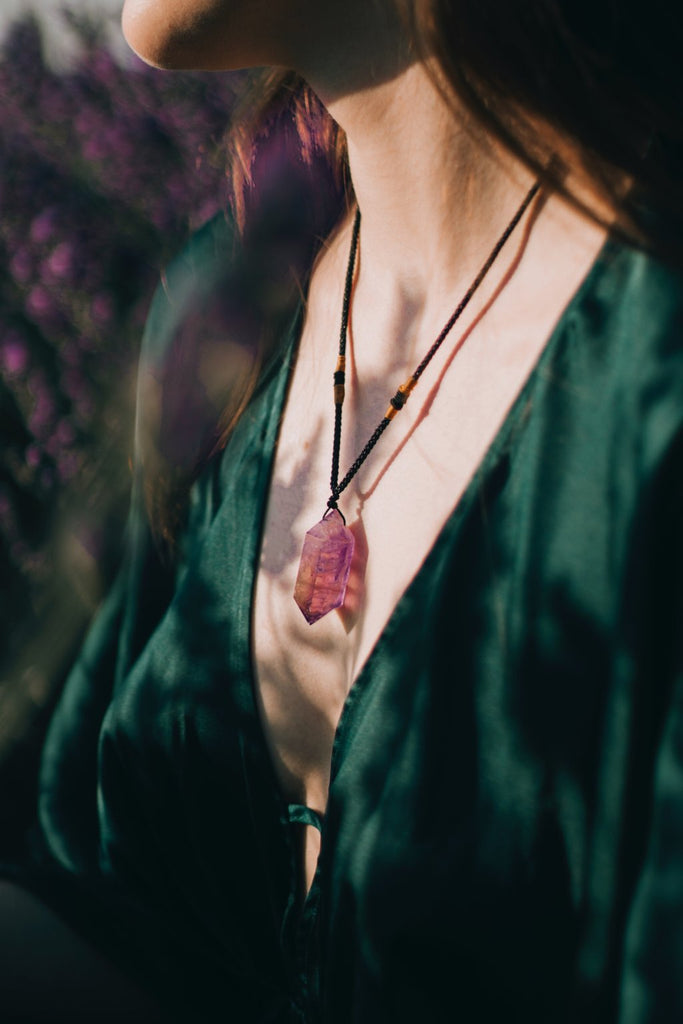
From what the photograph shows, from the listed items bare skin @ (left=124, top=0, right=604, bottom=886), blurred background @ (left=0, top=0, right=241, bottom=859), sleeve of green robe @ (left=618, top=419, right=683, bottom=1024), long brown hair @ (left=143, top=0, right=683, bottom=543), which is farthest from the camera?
blurred background @ (left=0, top=0, right=241, bottom=859)

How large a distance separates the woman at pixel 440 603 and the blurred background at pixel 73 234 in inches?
74.4

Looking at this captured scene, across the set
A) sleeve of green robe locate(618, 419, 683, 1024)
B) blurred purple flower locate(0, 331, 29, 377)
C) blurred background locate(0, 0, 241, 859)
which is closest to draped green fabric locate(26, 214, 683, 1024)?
sleeve of green robe locate(618, 419, 683, 1024)

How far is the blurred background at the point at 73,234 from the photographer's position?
3176 millimetres

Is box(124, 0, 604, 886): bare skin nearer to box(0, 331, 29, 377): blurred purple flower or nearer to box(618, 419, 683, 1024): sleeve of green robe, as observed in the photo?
box(618, 419, 683, 1024): sleeve of green robe

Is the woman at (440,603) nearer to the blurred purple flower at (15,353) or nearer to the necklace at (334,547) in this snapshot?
the necklace at (334,547)

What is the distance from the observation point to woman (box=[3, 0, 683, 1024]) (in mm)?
817

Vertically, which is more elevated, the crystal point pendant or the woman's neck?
the woman's neck

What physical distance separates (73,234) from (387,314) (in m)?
2.32

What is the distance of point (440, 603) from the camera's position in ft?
3.05

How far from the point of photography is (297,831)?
1.16 m

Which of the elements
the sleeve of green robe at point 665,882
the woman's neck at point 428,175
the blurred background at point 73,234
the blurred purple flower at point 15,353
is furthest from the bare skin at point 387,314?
the blurred purple flower at point 15,353

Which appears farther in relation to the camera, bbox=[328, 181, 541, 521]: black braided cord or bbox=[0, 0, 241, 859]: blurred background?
bbox=[0, 0, 241, 859]: blurred background

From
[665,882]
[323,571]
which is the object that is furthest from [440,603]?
[665,882]

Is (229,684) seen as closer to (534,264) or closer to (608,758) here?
Answer: (608,758)
